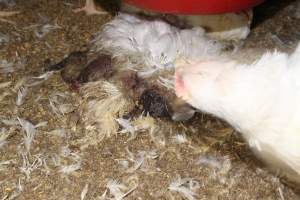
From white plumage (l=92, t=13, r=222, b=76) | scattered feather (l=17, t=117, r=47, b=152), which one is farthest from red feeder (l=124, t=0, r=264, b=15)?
scattered feather (l=17, t=117, r=47, b=152)

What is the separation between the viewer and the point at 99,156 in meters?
1.91

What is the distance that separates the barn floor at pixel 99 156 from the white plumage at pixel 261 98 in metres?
0.27

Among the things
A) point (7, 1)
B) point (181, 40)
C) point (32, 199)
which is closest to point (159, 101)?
point (181, 40)

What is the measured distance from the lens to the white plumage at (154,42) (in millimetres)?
2133

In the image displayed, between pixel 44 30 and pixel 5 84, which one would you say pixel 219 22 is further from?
pixel 5 84

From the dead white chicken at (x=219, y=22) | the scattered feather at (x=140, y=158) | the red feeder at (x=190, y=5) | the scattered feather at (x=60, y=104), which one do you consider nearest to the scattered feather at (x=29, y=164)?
the scattered feather at (x=60, y=104)

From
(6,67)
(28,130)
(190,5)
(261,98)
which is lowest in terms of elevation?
(28,130)

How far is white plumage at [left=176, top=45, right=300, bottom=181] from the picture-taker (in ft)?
5.14

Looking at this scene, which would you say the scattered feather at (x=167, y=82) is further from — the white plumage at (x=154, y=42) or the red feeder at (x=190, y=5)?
the red feeder at (x=190, y=5)

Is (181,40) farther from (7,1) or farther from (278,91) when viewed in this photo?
(7,1)

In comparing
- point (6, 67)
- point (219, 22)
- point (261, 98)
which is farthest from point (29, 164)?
point (219, 22)

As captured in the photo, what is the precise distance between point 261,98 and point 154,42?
0.71 metres

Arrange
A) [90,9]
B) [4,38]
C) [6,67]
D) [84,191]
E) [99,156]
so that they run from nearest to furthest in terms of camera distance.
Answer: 1. [84,191]
2. [99,156]
3. [6,67]
4. [4,38]
5. [90,9]

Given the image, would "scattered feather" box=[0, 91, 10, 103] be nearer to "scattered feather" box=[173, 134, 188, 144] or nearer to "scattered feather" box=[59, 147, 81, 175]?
"scattered feather" box=[59, 147, 81, 175]
